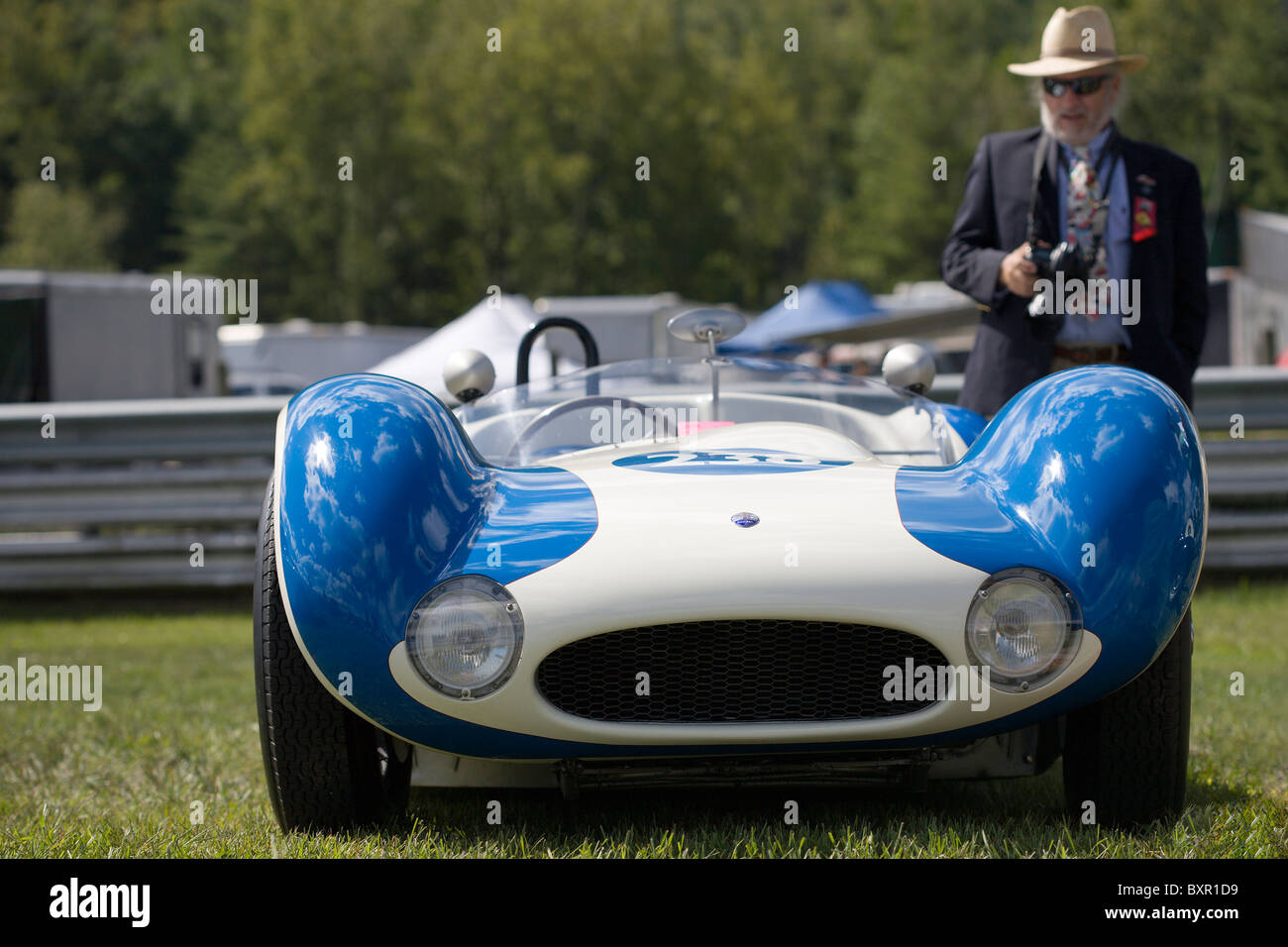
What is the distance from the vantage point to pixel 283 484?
2439 mm

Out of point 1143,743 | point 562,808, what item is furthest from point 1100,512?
point 562,808

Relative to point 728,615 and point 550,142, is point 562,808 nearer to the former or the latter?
point 728,615

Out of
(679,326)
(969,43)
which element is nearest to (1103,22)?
(679,326)

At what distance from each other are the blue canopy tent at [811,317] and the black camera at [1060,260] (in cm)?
1555

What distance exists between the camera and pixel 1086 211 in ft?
12.1

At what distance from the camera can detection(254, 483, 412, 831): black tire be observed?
242cm

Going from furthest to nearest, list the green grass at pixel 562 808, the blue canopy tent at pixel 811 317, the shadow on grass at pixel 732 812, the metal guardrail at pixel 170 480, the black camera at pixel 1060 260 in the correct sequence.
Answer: the blue canopy tent at pixel 811 317
the metal guardrail at pixel 170 480
the black camera at pixel 1060 260
the shadow on grass at pixel 732 812
the green grass at pixel 562 808

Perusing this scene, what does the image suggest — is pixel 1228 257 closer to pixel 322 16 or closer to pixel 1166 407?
pixel 1166 407

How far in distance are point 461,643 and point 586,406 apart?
49.5 inches

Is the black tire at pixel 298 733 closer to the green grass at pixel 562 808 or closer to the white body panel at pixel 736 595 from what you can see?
the green grass at pixel 562 808

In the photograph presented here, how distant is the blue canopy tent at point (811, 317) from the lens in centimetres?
1944

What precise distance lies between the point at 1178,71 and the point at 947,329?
1853 centimetres

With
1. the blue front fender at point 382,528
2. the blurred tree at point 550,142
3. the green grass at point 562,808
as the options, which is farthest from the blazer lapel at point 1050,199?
the blurred tree at point 550,142
